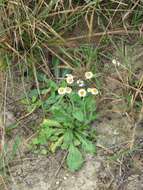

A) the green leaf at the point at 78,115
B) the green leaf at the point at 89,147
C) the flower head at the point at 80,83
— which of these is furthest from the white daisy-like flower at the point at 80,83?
the green leaf at the point at 89,147

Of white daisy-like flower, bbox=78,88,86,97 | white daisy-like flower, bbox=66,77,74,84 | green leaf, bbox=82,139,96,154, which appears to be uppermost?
white daisy-like flower, bbox=66,77,74,84

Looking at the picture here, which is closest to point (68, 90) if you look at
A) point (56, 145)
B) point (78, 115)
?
point (78, 115)

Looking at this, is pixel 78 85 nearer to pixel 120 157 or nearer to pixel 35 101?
pixel 35 101

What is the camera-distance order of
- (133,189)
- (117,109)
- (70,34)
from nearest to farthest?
1. (133,189)
2. (117,109)
3. (70,34)

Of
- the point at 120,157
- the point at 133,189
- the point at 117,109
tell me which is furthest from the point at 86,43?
the point at 133,189

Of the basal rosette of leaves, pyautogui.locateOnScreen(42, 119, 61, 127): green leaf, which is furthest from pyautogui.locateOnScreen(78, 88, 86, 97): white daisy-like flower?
pyautogui.locateOnScreen(42, 119, 61, 127): green leaf

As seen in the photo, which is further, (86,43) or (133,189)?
(86,43)

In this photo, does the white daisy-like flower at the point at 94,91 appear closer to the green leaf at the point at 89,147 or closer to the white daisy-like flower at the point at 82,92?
the white daisy-like flower at the point at 82,92

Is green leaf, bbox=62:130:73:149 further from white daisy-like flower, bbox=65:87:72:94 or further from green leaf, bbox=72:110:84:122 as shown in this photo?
white daisy-like flower, bbox=65:87:72:94
